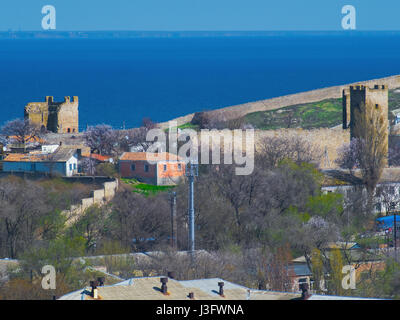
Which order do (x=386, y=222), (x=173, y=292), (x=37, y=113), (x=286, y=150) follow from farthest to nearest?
(x=37, y=113) < (x=286, y=150) < (x=386, y=222) < (x=173, y=292)

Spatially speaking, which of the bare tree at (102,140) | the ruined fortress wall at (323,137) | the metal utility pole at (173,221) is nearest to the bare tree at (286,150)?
the ruined fortress wall at (323,137)

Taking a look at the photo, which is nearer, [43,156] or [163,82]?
[43,156]

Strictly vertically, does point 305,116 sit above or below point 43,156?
above

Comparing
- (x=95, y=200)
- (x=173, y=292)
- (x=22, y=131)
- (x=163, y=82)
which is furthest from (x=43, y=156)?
(x=163, y=82)

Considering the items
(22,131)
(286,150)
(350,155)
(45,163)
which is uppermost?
(22,131)

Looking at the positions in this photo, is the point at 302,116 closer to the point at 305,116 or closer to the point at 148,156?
the point at 305,116

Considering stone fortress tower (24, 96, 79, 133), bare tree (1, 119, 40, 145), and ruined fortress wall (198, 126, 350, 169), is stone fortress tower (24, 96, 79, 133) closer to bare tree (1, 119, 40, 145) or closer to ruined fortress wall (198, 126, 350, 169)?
bare tree (1, 119, 40, 145)

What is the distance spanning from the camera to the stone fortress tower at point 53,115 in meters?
44.7

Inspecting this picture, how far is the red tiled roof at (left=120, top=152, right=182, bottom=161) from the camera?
34.4 m

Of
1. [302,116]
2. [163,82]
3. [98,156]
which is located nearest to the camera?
[98,156]

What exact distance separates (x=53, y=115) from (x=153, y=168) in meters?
12.2

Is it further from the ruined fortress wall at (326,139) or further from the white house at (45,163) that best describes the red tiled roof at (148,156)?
the ruined fortress wall at (326,139)

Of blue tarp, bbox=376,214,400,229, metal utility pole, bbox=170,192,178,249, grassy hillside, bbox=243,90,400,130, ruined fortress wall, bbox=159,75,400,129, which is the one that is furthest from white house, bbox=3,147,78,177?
grassy hillside, bbox=243,90,400,130

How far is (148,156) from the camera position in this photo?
1366 inches
